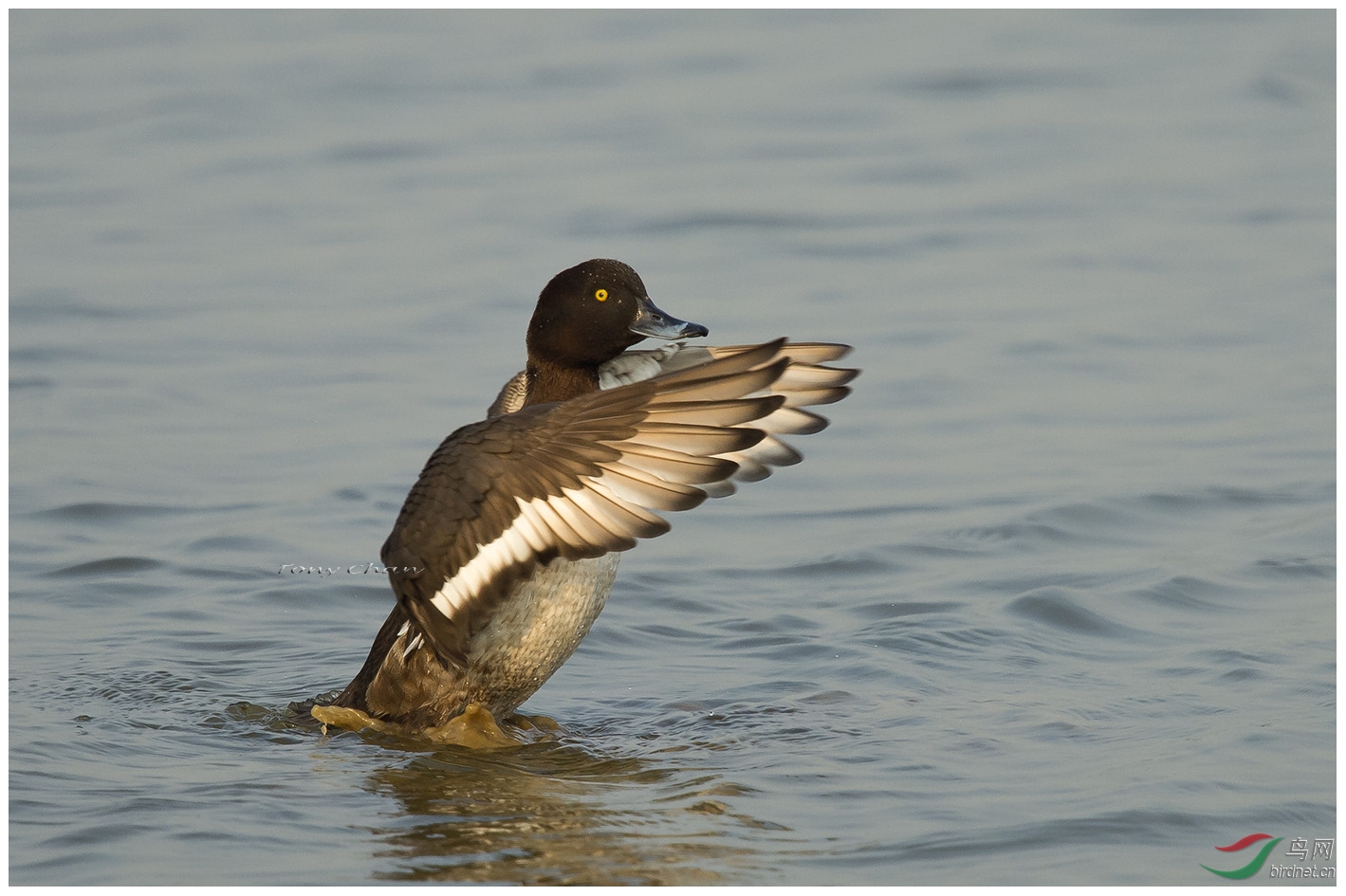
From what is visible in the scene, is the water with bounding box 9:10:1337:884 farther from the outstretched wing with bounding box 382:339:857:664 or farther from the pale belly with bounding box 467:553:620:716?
the outstretched wing with bounding box 382:339:857:664

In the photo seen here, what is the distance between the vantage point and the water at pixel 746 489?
17.3 ft

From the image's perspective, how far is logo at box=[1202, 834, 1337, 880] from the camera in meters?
4.84

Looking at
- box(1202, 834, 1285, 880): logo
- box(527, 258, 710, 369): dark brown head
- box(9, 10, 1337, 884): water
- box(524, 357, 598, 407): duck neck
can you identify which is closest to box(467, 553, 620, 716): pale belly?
box(9, 10, 1337, 884): water

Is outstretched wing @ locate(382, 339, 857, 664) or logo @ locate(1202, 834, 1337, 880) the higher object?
outstretched wing @ locate(382, 339, 857, 664)

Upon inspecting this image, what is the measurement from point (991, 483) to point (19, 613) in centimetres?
453

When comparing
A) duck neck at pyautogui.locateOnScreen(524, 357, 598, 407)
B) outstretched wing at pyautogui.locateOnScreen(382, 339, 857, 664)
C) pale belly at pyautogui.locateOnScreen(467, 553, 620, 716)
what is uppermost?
duck neck at pyautogui.locateOnScreen(524, 357, 598, 407)

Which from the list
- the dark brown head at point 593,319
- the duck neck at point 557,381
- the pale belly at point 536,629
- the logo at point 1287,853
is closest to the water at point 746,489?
the logo at point 1287,853

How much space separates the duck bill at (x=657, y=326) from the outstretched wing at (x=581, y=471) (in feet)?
2.63

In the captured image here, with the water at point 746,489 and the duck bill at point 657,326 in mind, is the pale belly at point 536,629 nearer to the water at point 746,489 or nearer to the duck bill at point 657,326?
the water at point 746,489

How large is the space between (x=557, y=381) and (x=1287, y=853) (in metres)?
2.89

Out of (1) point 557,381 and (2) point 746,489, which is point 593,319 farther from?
(2) point 746,489

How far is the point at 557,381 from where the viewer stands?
6336mm

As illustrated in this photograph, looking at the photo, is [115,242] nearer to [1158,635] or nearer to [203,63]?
[203,63]

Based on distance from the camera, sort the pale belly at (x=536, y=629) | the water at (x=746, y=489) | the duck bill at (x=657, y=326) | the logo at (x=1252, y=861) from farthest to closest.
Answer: the duck bill at (x=657, y=326) < the pale belly at (x=536, y=629) < the water at (x=746, y=489) < the logo at (x=1252, y=861)
